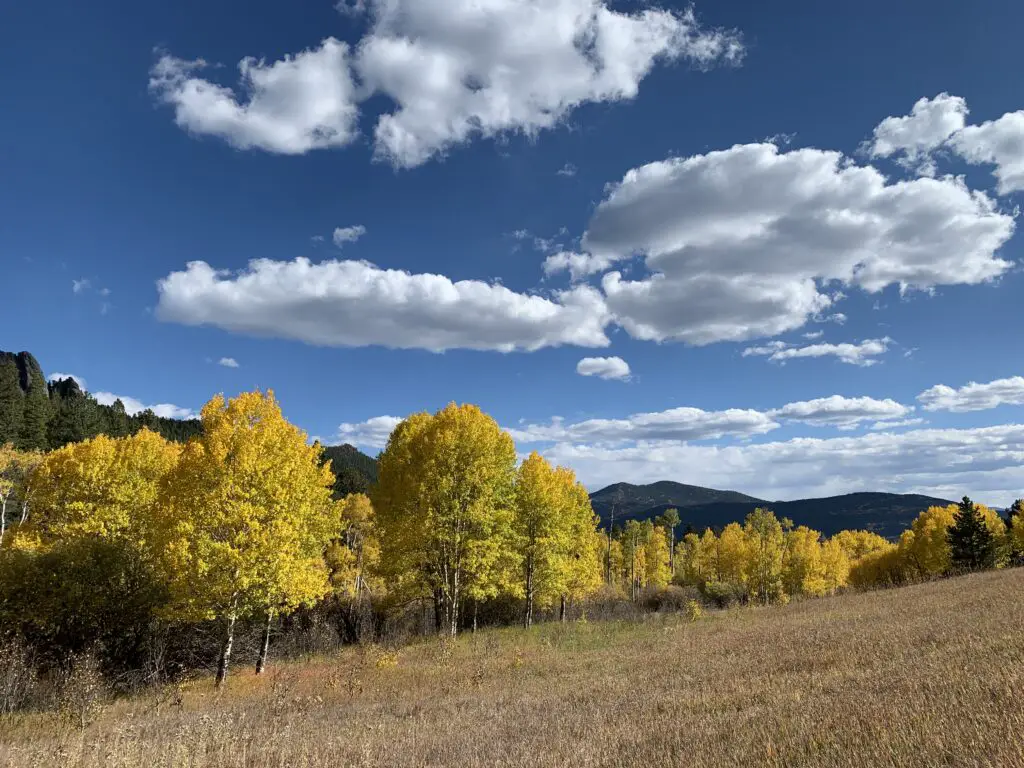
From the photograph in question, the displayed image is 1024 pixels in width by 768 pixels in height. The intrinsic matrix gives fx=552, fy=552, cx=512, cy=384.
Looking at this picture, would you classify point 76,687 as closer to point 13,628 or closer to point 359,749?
point 359,749

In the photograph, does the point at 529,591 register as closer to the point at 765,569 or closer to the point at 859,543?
the point at 765,569

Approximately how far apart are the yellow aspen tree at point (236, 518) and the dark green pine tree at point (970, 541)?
69.1 meters

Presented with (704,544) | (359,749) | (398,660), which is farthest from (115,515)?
(704,544)

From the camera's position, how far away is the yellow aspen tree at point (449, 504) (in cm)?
2795

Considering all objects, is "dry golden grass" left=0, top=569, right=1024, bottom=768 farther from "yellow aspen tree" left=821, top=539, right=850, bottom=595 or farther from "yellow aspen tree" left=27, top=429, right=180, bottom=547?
"yellow aspen tree" left=821, top=539, right=850, bottom=595

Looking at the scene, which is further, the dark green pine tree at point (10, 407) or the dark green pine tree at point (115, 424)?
the dark green pine tree at point (115, 424)

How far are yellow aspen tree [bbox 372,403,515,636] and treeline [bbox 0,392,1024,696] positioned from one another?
0.30 feet

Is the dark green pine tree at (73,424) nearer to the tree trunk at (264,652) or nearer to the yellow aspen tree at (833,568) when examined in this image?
the tree trunk at (264,652)

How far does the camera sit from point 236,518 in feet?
63.6

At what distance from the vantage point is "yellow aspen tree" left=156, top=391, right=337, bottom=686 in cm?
1900

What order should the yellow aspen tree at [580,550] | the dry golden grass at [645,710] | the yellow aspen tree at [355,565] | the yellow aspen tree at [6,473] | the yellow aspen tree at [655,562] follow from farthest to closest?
the yellow aspen tree at [655,562], the yellow aspen tree at [580,550], the yellow aspen tree at [6,473], the yellow aspen tree at [355,565], the dry golden grass at [645,710]

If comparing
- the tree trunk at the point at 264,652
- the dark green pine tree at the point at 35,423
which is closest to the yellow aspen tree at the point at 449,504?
the tree trunk at the point at 264,652

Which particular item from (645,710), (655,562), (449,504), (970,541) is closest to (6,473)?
(449,504)

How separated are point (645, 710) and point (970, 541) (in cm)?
6969
